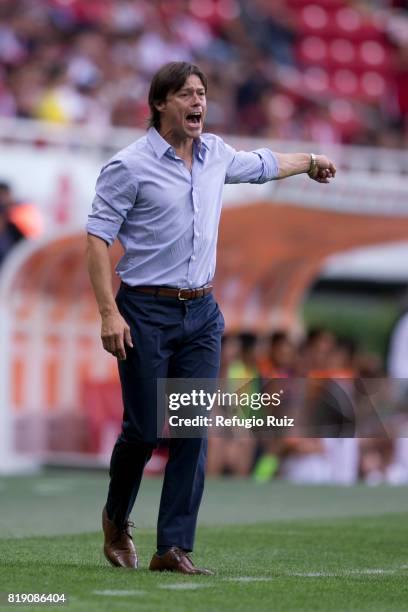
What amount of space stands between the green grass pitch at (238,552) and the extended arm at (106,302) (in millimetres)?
882

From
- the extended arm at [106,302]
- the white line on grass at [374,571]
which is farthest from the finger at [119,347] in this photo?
the white line on grass at [374,571]

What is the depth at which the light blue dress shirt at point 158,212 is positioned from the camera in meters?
6.39

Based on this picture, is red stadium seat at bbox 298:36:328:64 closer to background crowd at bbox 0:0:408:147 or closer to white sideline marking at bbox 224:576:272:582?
background crowd at bbox 0:0:408:147

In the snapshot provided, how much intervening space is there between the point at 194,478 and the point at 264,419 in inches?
29.9

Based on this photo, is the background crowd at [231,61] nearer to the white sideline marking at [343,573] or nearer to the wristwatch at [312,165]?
the wristwatch at [312,165]

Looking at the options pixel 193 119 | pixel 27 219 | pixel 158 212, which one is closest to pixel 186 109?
pixel 193 119

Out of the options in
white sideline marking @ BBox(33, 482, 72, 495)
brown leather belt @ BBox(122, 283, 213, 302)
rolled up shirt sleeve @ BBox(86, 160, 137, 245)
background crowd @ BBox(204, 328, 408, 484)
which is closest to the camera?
rolled up shirt sleeve @ BBox(86, 160, 137, 245)

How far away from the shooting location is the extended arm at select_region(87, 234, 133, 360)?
20.5 ft

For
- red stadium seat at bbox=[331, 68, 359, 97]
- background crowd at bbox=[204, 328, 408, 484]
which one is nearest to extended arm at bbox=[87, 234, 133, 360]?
background crowd at bbox=[204, 328, 408, 484]

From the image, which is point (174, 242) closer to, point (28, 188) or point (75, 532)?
point (75, 532)

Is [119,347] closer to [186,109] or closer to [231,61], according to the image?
[186,109]

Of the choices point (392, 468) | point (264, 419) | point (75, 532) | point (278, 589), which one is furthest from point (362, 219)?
point (278, 589)

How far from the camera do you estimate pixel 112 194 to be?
6387 mm

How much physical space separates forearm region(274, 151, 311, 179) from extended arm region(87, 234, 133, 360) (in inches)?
37.5
